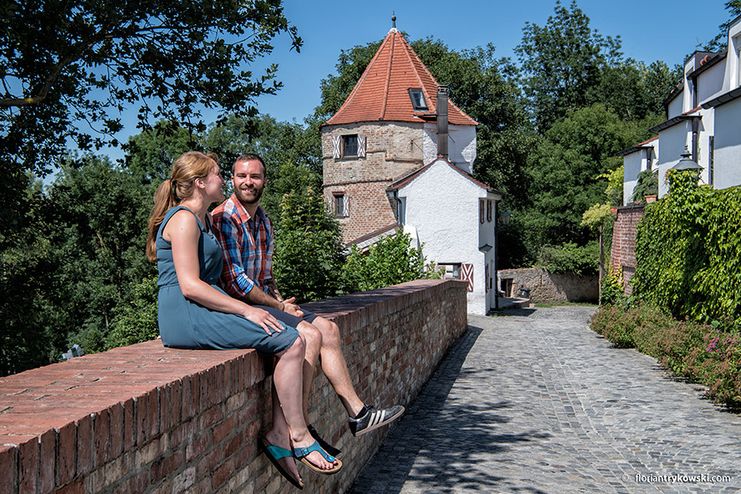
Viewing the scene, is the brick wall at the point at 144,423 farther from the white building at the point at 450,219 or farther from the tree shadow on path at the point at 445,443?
the white building at the point at 450,219

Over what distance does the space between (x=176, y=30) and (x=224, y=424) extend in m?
8.65

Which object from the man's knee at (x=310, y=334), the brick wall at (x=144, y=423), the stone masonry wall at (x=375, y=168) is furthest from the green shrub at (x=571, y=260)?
the man's knee at (x=310, y=334)

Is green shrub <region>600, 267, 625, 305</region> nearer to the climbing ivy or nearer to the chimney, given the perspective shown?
the climbing ivy

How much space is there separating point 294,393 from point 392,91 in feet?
133

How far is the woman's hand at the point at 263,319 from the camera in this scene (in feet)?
14.8

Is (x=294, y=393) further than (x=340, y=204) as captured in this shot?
No

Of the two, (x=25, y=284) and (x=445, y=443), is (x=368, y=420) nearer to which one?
(x=445, y=443)

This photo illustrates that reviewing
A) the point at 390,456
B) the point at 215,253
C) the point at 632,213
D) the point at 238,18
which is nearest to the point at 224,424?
the point at 215,253

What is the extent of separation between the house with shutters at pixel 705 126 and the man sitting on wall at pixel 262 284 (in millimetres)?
15062

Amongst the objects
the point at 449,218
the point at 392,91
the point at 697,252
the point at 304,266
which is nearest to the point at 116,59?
the point at 304,266

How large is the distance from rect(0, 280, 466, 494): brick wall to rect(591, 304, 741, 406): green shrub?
277 inches

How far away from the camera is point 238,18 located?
37.6 feet

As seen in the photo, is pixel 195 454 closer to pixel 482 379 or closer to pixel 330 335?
pixel 330 335

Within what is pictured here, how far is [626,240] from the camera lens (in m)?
26.7
